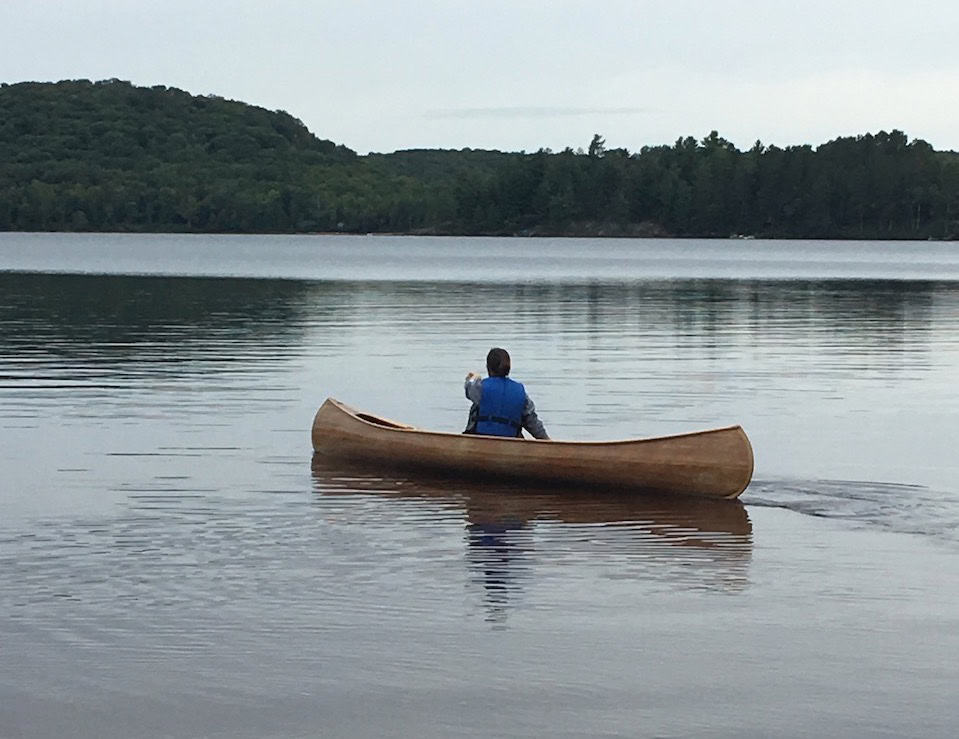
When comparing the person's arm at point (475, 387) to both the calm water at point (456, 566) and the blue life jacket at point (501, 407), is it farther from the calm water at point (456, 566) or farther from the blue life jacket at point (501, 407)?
the calm water at point (456, 566)

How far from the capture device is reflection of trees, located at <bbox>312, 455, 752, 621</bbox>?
14.4 m

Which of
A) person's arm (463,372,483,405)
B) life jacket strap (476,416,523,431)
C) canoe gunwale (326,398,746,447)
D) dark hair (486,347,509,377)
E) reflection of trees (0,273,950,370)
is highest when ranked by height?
dark hair (486,347,509,377)

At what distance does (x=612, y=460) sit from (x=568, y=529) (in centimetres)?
196

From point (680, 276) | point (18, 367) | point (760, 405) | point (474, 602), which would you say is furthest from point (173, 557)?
point (680, 276)

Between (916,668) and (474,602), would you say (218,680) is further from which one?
(916,668)

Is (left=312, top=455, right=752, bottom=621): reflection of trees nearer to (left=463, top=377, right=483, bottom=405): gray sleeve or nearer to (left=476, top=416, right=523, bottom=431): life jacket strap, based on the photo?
(left=476, top=416, right=523, bottom=431): life jacket strap

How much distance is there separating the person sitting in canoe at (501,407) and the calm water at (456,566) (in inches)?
25.5

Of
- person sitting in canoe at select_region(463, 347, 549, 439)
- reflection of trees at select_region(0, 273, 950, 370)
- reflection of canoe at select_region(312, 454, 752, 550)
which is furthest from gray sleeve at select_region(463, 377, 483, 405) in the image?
reflection of trees at select_region(0, 273, 950, 370)

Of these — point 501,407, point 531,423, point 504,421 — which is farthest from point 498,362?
point 531,423

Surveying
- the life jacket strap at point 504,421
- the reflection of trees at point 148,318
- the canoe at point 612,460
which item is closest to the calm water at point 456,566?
the canoe at point 612,460

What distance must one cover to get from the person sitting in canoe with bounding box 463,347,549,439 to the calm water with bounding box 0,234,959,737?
65cm

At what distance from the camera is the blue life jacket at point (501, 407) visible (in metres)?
18.9

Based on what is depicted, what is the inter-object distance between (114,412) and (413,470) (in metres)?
7.52

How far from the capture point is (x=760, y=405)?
27812 mm
